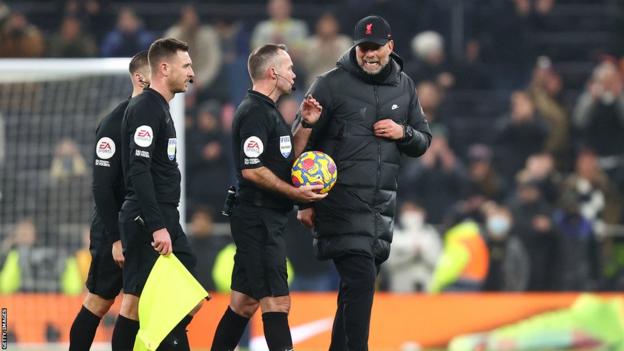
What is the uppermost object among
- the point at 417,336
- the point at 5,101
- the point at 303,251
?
the point at 5,101

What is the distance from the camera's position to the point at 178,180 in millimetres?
7828

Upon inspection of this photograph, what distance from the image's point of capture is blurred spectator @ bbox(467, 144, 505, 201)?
14891 millimetres

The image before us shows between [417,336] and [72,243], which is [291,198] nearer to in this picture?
[72,243]

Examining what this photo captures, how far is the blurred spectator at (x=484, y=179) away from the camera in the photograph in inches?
586

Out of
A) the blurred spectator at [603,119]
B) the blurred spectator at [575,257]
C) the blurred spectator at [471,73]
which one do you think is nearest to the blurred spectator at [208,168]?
the blurred spectator at [471,73]

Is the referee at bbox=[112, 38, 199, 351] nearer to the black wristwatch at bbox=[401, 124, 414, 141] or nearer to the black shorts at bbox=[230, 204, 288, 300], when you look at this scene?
the black shorts at bbox=[230, 204, 288, 300]

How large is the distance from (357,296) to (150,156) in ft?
4.75

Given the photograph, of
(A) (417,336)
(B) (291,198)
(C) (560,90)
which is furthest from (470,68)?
(B) (291,198)

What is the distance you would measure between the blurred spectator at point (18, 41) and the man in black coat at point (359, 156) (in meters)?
7.60

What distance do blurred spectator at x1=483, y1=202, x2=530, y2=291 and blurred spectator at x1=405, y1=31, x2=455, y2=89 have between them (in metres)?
2.13

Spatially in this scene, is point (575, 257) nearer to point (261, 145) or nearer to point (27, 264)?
point (27, 264)

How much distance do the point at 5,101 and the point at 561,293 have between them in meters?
5.69

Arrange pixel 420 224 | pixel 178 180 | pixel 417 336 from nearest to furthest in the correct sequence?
pixel 178 180
pixel 417 336
pixel 420 224

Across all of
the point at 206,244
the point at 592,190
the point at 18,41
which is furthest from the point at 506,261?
the point at 18,41
